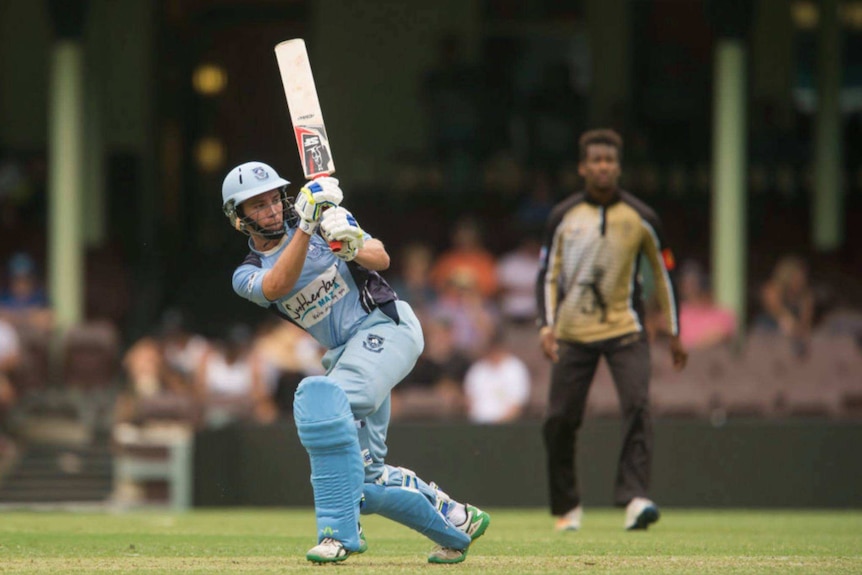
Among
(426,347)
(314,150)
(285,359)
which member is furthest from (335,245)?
(285,359)

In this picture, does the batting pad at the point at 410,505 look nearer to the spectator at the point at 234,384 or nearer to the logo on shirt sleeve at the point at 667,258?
the logo on shirt sleeve at the point at 667,258

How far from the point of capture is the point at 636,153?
17750 mm

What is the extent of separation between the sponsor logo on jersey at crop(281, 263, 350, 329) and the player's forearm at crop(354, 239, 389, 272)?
135 millimetres

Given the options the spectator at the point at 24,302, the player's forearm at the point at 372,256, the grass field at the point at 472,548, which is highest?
the spectator at the point at 24,302

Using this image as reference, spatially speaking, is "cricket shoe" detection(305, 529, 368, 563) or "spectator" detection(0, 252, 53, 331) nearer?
"cricket shoe" detection(305, 529, 368, 563)

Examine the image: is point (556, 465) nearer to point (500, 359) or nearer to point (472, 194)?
point (500, 359)

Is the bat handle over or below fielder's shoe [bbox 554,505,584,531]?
over

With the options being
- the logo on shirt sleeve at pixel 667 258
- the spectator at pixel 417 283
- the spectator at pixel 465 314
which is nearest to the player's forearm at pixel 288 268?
the logo on shirt sleeve at pixel 667 258

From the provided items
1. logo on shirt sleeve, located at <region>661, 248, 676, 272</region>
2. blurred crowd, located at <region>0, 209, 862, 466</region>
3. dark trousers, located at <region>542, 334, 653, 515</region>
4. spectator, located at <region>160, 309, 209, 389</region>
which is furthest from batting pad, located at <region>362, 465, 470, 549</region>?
spectator, located at <region>160, 309, 209, 389</region>

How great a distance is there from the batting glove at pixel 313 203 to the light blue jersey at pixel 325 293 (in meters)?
0.29

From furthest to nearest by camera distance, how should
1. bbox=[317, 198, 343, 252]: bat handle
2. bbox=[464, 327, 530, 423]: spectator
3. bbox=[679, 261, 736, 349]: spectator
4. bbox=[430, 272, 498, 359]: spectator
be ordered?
bbox=[430, 272, 498, 359]: spectator
bbox=[679, 261, 736, 349]: spectator
bbox=[464, 327, 530, 423]: spectator
bbox=[317, 198, 343, 252]: bat handle

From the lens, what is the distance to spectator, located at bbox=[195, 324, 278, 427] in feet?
46.5

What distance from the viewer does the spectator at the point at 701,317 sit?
46.8ft

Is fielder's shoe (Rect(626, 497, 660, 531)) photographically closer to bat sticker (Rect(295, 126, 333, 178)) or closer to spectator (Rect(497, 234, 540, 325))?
bat sticker (Rect(295, 126, 333, 178))
